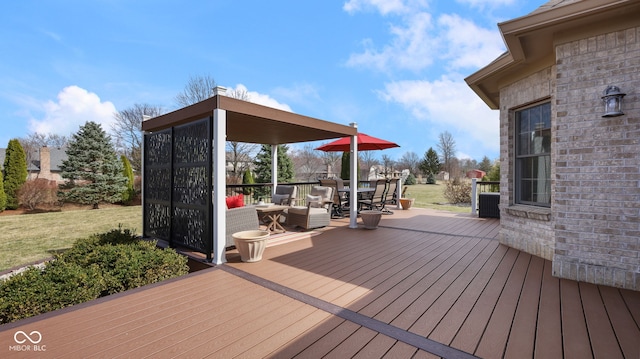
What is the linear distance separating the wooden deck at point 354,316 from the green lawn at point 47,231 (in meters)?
3.85

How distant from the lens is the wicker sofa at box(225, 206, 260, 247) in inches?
178

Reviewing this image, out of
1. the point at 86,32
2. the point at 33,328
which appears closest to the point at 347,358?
the point at 33,328

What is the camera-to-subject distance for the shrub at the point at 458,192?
13047mm

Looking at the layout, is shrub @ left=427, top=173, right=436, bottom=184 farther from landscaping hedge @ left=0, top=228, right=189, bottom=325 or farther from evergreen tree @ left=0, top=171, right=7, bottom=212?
evergreen tree @ left=0, top=171, right=7, bottom=212

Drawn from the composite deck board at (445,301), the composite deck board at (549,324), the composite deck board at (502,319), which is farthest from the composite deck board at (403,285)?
the composite deck board at (549,324)

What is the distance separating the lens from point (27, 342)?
2.17 meters

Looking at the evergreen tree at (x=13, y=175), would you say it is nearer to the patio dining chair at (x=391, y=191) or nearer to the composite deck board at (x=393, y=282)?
the patio dining chair at (x=391, y=191)

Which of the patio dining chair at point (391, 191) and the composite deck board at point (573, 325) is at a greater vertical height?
the patio dining chair at point (391, 191)

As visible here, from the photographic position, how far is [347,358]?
6.35 ft

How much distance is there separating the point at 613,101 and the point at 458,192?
10.8 m

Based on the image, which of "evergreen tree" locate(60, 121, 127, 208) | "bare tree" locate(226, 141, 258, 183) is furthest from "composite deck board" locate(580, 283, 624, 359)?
"bare tree" locate(226, 141, 258, 183)

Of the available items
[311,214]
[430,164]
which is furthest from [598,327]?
[430,164]

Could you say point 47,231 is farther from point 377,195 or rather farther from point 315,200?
point 377,195

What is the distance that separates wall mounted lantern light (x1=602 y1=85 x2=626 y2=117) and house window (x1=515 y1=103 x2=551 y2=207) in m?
1.13
